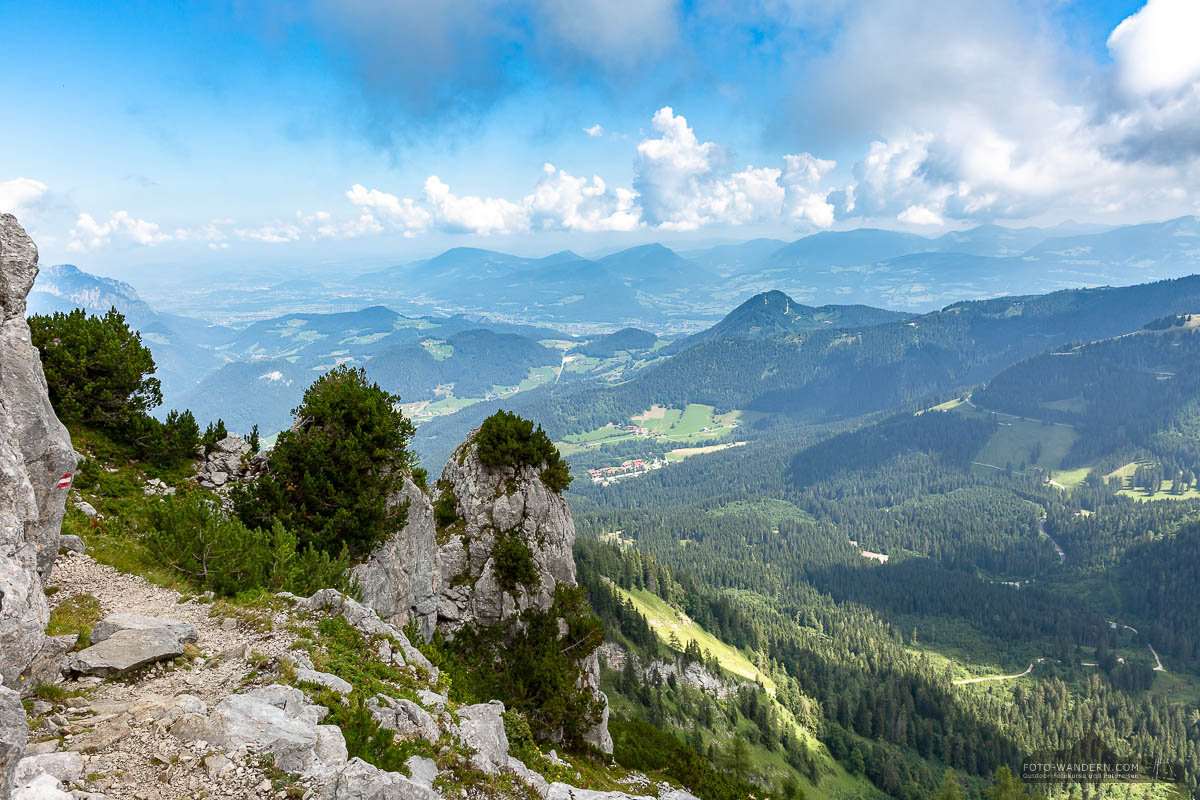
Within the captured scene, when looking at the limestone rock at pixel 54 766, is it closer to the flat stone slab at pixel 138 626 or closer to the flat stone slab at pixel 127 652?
the flat stone slab at pixel 127 652

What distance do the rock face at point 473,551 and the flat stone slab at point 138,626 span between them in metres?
14.5

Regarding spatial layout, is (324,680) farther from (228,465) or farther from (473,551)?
(473,551)

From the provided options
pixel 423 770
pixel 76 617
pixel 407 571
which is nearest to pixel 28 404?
pixel 76 617

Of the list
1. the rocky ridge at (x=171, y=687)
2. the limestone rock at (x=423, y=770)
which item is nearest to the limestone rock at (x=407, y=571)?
the rocky ridge at (x=171, y=687)

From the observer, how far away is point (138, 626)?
15508 mm

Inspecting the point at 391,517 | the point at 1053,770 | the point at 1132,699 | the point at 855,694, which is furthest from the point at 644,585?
the point at 1132,699

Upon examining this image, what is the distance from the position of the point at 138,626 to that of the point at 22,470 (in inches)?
208

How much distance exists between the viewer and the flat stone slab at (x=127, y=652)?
1386 centimetres

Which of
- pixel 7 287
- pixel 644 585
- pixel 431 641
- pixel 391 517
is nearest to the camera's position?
pixel 7 287

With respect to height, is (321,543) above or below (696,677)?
above

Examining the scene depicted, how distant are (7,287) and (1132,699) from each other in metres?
245

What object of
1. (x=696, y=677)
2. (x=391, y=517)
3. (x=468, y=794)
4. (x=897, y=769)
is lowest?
(x=897, y=769)

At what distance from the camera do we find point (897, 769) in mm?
112250

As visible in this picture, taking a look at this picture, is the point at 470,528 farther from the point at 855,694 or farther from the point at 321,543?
the point at 855,694
